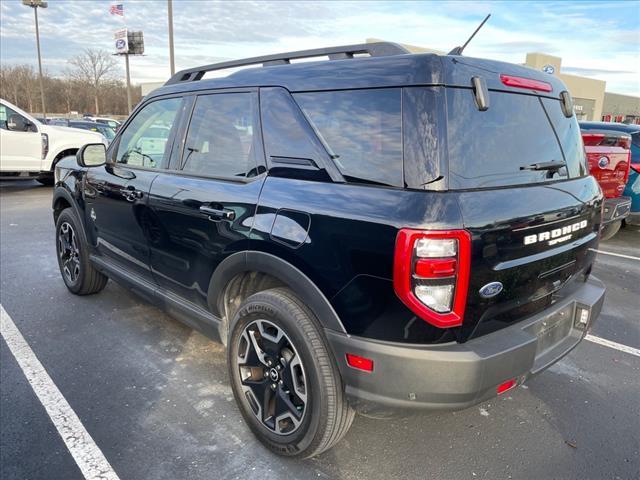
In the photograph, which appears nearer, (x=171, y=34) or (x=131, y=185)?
(x=131, y=185)

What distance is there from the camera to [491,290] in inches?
78.0

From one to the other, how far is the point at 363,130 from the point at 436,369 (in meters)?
1.04

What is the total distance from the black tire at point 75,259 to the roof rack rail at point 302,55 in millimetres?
1732

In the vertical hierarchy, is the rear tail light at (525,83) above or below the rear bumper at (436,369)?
above

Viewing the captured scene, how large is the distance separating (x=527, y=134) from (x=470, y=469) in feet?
5.48

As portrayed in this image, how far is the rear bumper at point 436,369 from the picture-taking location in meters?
→ 1.91

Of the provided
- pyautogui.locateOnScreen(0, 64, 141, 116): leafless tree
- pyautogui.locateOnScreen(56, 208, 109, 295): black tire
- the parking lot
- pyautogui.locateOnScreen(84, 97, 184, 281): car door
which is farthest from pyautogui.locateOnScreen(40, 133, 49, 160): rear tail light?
pyautogui.locateOnScreen(0, 64, 141, 116): leafless tree

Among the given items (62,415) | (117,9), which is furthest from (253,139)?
(117,9)

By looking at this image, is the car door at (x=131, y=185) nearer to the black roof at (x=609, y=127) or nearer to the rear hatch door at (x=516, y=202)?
the rear hatch door at (x=516, y=202)

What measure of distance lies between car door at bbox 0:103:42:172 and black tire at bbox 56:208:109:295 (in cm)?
735

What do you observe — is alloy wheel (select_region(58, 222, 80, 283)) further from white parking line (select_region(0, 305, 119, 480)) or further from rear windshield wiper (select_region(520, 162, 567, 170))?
rear windshield wiper (select_region(520, 162, 567, 170))

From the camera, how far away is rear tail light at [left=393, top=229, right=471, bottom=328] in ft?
6.01

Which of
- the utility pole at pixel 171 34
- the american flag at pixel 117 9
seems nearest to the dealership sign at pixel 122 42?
the american flag at pixel 117 9

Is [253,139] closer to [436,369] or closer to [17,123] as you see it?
[436,369]
